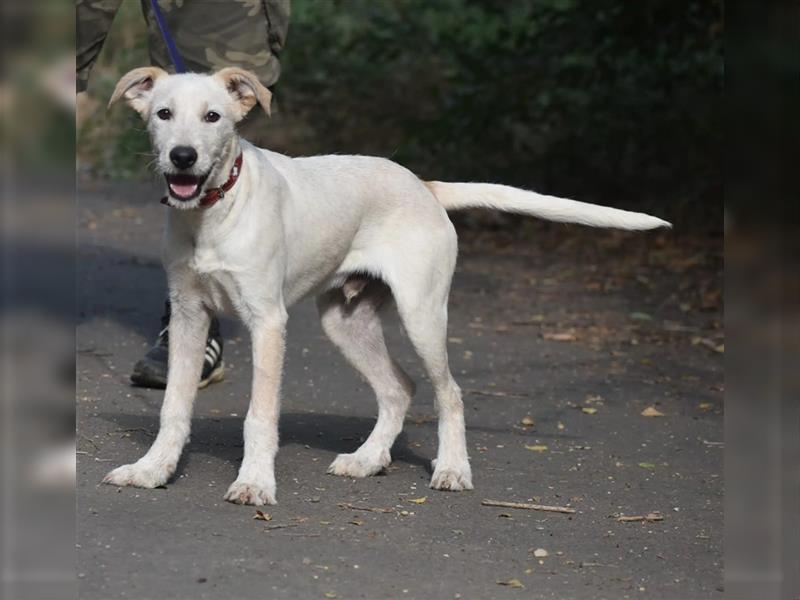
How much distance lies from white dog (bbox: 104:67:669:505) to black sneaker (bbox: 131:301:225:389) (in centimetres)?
108

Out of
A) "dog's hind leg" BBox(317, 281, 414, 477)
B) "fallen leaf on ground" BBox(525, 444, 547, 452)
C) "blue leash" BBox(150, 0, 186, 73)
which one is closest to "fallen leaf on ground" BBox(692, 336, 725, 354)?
"fallen leaf on ground" BBox(525, 444, 547, 452)

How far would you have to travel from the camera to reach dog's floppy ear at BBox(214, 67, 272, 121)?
4.59 m

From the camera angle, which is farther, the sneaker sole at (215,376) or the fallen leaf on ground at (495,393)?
the fallen leaf on ground at (495,393)

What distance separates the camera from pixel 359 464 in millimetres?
5008

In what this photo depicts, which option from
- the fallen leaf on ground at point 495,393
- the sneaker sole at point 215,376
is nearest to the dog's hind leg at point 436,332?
the sneaker sole at point 215,376

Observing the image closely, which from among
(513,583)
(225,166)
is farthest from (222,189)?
(513,583)

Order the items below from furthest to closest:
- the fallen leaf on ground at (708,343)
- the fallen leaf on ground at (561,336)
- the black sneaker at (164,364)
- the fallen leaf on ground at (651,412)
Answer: the fallen leaf on ground at (561,336), the fallen leaf on ground at (708,343), the fallen leaf on ground at (651,412), the black sneaker at (164,364)

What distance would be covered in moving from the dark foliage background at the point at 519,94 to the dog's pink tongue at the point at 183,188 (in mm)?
7889

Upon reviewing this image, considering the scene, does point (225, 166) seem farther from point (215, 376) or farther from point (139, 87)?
point (215, 376)

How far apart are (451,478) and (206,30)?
240 cm

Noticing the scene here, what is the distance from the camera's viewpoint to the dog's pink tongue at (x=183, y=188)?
4312 millimetres

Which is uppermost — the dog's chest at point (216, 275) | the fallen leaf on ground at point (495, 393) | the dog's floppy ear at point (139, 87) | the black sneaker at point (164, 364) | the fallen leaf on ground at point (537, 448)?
the dog's floppy ear at point (139, 87)

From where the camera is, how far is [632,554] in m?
4.22

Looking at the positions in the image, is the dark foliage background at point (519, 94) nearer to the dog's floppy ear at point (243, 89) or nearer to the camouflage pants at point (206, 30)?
the camouflage pants at point (206, 30)
